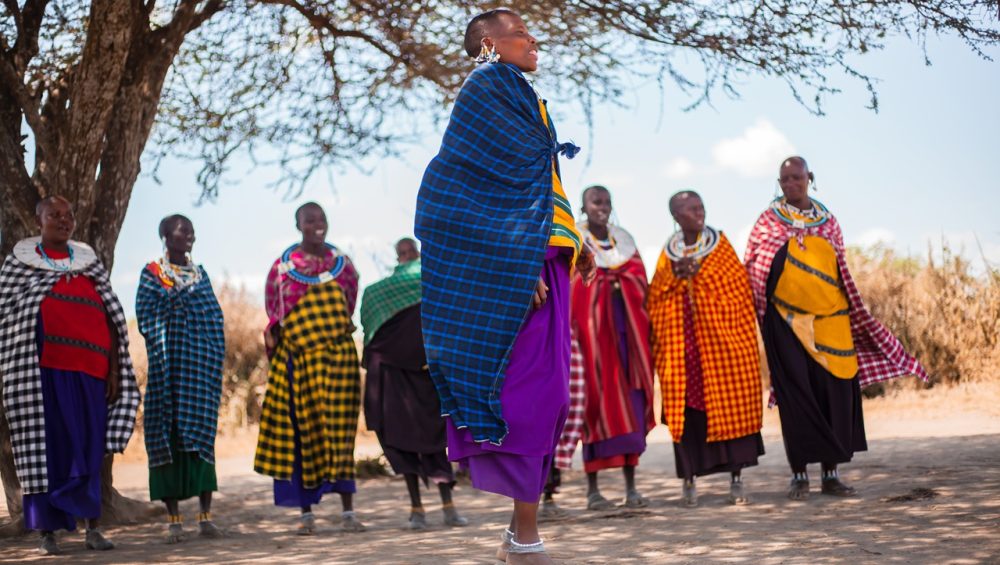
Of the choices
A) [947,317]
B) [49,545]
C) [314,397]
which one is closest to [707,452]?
[314,397]

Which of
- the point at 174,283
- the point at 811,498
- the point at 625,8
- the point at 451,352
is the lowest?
the point at 811,498

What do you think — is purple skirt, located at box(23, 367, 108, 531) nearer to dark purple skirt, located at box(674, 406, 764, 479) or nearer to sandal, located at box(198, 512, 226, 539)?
sandal, located at box(198, 512, 226, 539)

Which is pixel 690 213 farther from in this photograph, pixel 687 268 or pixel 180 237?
pixel 180 237

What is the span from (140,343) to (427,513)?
11014 mm

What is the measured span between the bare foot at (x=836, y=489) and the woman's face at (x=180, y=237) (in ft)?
16.0

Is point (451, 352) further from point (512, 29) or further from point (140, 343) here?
point (140, 343)

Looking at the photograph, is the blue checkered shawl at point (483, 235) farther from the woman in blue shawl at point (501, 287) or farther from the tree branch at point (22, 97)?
the tree branch at point (22, 97)

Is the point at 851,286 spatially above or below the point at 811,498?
above

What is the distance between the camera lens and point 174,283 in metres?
7.81

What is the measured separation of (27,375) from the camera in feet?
22.4

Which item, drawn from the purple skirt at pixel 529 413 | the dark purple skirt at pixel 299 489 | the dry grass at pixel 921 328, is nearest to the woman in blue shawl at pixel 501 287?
the purple skirt at pixel 529 413

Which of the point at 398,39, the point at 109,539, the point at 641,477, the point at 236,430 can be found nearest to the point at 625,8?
the point at 398,39

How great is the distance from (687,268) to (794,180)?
102 cm

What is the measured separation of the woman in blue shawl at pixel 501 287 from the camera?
179 inches
